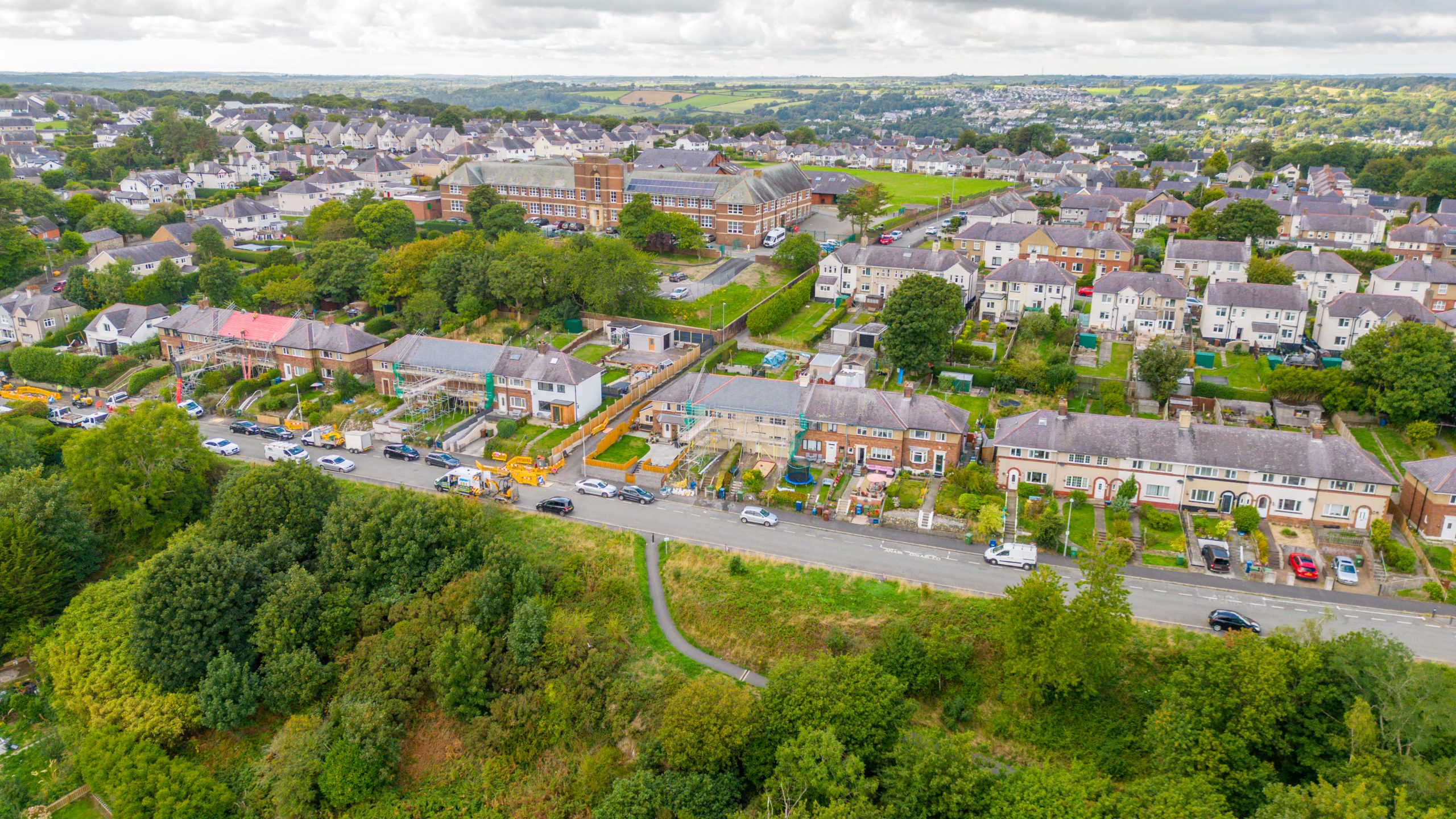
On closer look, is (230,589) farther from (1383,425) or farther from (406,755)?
(1383,425)

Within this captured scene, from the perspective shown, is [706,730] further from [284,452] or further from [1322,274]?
[1322,274]

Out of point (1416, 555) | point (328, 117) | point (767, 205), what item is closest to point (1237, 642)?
point (1416, 555)

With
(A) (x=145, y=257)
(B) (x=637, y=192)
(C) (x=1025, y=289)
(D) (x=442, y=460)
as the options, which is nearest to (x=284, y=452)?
(D) (x=442, y=460)

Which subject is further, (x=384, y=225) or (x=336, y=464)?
(x=384, y=225)

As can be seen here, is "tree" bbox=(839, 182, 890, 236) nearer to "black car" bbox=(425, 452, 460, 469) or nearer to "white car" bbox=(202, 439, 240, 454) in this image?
"black car" bbox=(425, 452, 460, 469)

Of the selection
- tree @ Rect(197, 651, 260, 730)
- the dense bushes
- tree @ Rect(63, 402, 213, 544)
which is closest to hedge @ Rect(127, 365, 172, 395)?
tree @ Rect(63, 402, 213, 544)

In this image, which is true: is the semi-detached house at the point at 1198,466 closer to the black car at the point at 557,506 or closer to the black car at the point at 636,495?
the black car at the point at 636,495
